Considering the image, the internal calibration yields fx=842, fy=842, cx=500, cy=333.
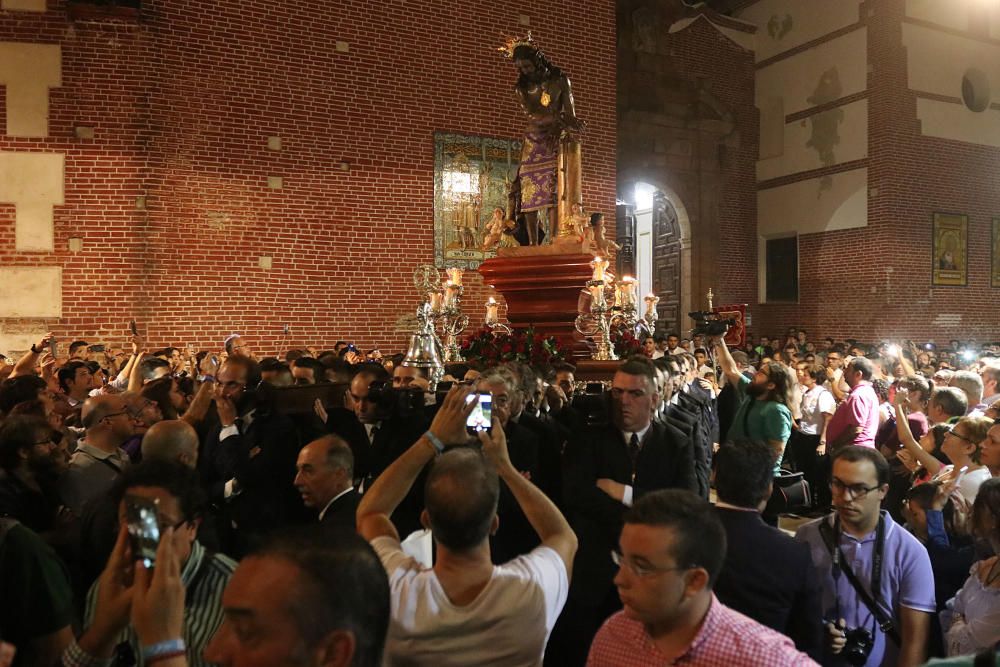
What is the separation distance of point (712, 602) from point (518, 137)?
12.5m

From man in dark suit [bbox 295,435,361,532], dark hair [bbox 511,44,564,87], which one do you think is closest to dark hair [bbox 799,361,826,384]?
dark hair [bbox 511,44,564,87]

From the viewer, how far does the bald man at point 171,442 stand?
135 inches

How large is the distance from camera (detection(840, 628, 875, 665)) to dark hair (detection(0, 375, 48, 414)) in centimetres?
436

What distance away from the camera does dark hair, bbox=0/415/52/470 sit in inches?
135

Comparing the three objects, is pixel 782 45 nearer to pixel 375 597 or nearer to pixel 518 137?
pixel 518 137

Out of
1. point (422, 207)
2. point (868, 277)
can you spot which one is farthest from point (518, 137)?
point (868, 277)

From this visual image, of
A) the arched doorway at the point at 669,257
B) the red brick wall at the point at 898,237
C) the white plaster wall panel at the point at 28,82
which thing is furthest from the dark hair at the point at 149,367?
the red brick wall at the point at 898,237

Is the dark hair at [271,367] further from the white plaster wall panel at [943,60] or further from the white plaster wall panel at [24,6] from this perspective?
the white plaster wall panel at [943,60]

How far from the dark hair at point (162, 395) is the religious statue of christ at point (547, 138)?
5208 mm

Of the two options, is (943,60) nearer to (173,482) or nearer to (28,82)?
(28,82)

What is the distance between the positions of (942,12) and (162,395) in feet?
62.2

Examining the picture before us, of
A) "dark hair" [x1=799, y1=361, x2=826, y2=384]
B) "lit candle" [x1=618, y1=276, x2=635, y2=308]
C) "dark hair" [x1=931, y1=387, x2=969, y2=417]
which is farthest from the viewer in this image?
"dark hair" [x1=799, y1=361, x2=826, y2=384]

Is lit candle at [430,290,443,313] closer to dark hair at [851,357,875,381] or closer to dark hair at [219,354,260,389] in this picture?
dark hair at [851,357,875,381]

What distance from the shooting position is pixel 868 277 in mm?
17953
